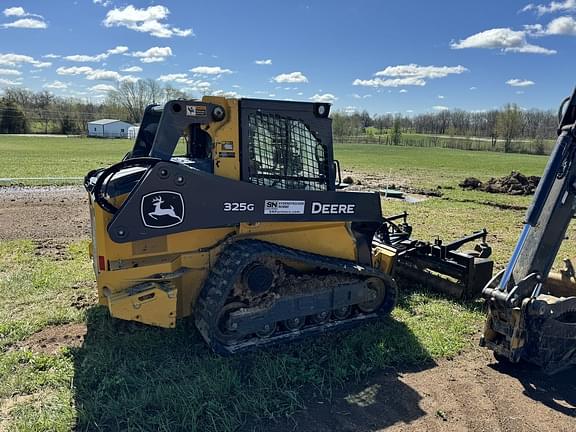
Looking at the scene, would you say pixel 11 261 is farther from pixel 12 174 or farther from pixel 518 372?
pixel 12 174

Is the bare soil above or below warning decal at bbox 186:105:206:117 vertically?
below

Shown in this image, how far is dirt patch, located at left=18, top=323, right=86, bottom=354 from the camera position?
16.5 ft

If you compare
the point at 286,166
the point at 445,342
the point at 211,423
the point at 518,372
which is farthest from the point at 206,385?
the point at 518,372

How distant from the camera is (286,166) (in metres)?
5.14

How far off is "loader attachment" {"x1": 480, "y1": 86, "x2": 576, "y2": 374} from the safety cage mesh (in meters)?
2.17

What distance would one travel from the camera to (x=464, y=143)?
68000 millimetres

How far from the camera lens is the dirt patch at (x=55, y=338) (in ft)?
16.5

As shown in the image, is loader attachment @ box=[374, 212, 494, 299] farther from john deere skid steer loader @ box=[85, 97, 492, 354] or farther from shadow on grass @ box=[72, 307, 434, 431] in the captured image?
shadow on grass @ box=[72, 307, 434, 431]

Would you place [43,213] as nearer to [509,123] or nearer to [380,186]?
[380,186]

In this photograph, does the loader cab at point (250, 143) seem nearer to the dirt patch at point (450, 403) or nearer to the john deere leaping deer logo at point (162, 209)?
the john deere leaping deer logo at point (162, 209)

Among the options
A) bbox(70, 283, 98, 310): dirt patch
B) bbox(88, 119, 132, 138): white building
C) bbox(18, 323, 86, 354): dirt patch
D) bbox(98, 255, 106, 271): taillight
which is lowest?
bbox(18, 323, 86, 354): dirt patch

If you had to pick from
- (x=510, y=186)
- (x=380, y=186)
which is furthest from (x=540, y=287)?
(x=380, y=186)

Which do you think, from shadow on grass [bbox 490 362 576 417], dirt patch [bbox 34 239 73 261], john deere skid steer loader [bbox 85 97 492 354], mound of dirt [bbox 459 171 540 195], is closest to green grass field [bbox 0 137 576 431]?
john deere skid steer loader [bbox 85 97 492 354]

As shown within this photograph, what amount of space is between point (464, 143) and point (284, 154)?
68.7 m
